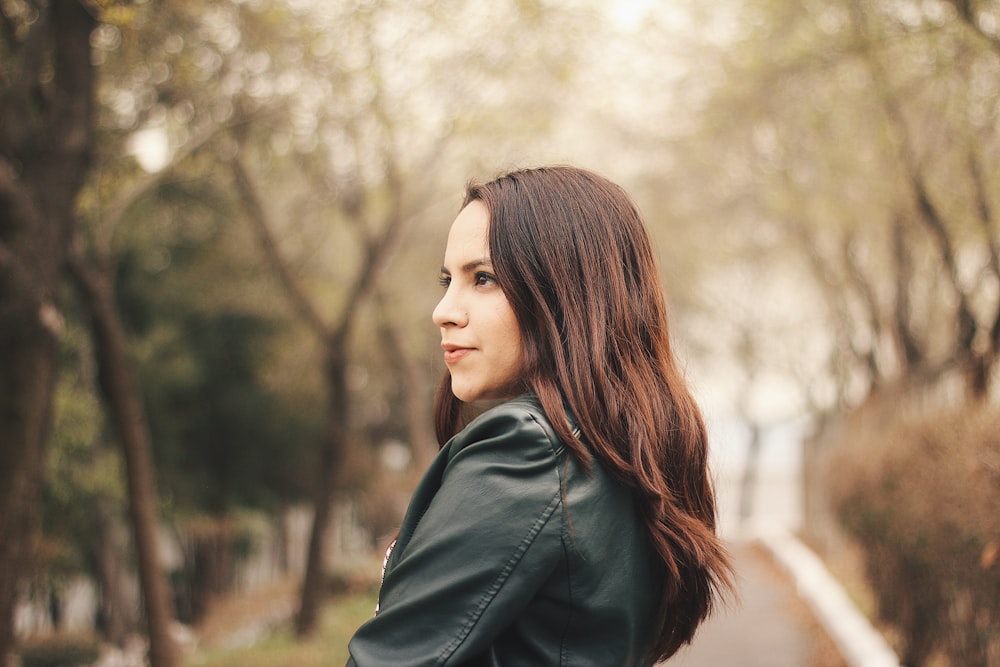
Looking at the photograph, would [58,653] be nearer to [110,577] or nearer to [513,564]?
[110,577]

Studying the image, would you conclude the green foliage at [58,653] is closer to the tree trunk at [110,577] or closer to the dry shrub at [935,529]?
the tree trunk at [110,577]

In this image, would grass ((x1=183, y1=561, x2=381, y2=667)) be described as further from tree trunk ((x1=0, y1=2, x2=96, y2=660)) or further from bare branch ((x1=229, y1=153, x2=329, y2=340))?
tree trunk ((x1=0, y1=2, x2=96, y2=660))

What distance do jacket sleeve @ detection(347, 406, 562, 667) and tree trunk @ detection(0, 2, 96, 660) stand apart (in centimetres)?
446

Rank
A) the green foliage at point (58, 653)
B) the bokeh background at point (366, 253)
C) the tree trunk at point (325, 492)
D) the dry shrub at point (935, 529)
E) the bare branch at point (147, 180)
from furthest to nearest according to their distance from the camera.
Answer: the green foliage at point (58, 653)
the tree trunk at point (325, 492)
the bare branch at point (147, 180)
the bokeh background at point (366, 253)
the dry shrub at point (935, 529)

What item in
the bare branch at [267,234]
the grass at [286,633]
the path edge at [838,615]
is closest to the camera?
the path edge at [838,615]

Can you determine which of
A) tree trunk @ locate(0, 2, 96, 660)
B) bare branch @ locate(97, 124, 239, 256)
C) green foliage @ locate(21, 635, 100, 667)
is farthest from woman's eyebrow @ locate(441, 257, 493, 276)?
green foliage @ locate(21, 635, 100, 667)

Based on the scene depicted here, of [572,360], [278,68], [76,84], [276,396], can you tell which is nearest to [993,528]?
[572,360]

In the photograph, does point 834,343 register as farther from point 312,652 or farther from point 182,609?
point 182,609

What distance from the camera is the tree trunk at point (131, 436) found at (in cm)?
820

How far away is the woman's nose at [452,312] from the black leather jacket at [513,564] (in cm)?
19

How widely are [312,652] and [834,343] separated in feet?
43.4

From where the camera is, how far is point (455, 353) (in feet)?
6.00

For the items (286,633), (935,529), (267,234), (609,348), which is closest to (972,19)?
(935,529)

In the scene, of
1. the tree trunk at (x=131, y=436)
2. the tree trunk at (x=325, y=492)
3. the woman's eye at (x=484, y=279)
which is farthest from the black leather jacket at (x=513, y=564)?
the tree trunk at (x=325, y=492)
